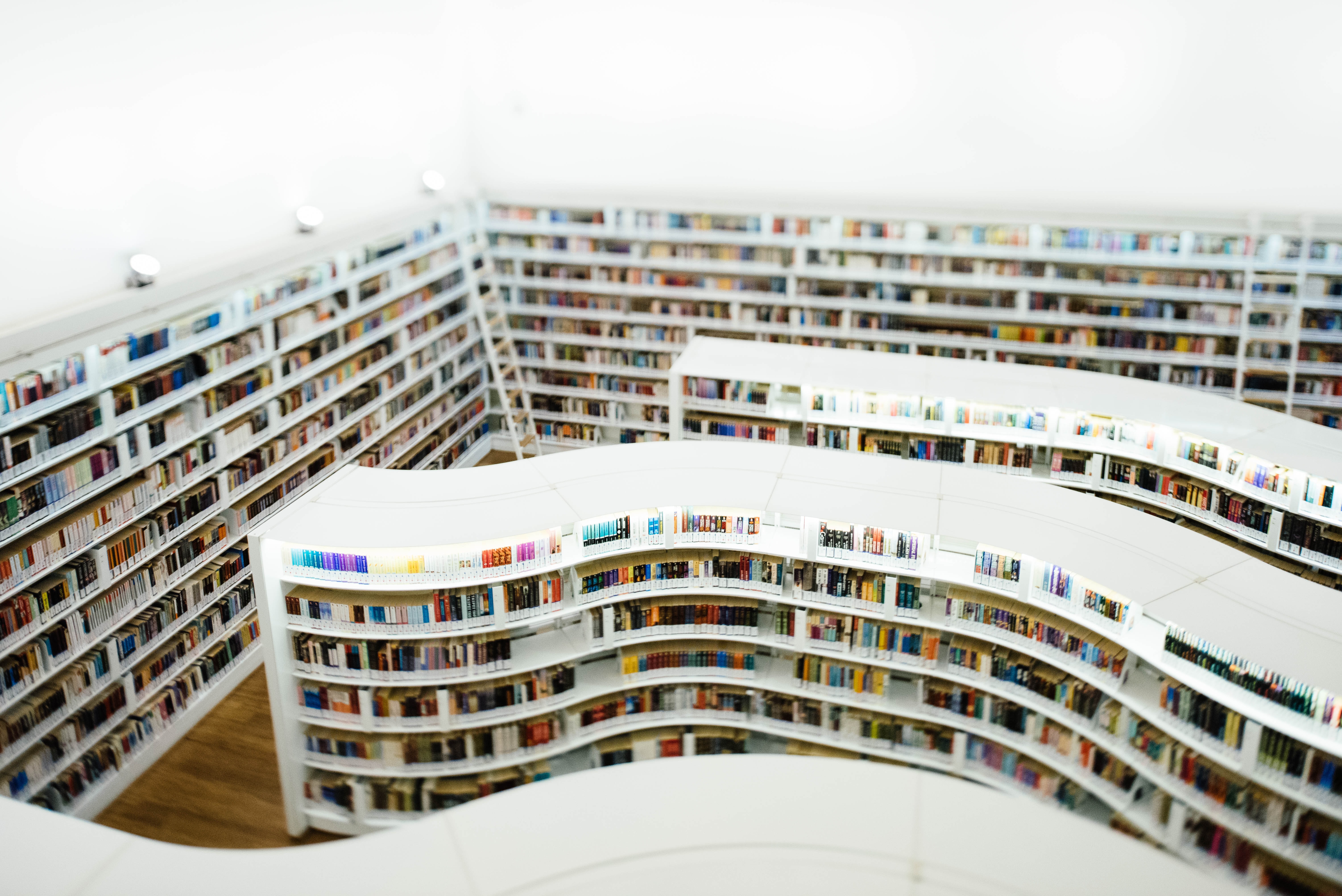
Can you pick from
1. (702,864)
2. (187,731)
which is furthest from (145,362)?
(702,864)

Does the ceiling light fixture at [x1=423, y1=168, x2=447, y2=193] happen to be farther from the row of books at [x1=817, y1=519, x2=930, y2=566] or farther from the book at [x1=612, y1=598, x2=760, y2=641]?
the row of books at [x1=817, y1=519, x2=930, y2=566]

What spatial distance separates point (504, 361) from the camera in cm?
1159

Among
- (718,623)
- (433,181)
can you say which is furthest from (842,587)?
(433,181)

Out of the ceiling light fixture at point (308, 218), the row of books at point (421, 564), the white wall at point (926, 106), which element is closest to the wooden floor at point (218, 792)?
the row of books at point (421, 564)

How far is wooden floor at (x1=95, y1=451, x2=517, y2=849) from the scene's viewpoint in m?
6.44

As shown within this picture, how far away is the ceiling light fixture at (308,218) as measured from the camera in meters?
9.15

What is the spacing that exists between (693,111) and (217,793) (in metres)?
8.06

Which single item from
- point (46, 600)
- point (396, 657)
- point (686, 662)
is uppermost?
point (46, 600)

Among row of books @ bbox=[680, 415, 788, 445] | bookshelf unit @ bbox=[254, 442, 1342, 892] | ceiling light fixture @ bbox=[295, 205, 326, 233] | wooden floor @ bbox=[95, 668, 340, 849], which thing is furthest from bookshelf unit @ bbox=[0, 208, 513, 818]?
row of books @ bbox=[680, 415, 788, 445]

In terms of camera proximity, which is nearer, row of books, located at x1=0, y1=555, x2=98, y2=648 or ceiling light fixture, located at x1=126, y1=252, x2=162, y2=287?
row of books, located at x1=0, y1=555, x2=98, y2=648

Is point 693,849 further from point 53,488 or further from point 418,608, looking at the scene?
point 53,488

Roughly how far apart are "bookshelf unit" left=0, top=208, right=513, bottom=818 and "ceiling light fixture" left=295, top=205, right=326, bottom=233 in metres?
0.44

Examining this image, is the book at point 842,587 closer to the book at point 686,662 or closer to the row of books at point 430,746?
the book at point 686,662

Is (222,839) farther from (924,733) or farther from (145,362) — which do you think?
(924,733)
